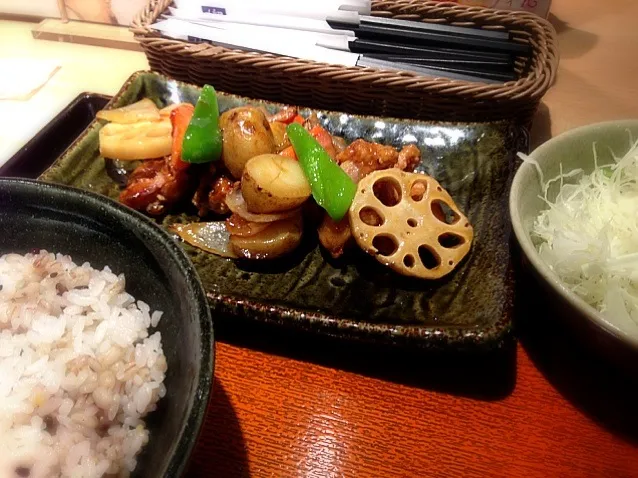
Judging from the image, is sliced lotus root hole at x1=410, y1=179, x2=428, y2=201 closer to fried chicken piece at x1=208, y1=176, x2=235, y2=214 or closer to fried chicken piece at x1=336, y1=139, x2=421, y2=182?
fried chicken piece at x1=336, y1=139, x2=421, y2=182

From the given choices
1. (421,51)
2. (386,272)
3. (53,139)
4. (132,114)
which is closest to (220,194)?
(132,114)

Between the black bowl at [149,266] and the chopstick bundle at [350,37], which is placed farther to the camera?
the chopstick bundle at [350,37]

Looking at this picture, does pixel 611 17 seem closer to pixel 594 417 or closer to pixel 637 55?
pixel 637 55

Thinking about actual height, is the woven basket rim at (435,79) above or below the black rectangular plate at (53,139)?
above

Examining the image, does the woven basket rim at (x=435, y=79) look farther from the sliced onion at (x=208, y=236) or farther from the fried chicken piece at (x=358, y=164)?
the sliced onion at (x=208, y=236)

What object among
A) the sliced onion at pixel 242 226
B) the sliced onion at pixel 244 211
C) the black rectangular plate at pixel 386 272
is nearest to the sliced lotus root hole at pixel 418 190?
the black rectangular plate at pixel 386 272
